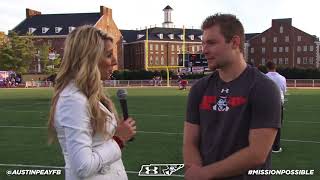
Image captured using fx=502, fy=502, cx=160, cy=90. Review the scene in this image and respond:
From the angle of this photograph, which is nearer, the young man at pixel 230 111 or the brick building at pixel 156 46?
the young man at pixel 230 111

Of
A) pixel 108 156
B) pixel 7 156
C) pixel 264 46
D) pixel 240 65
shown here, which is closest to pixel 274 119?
pixel 240 65

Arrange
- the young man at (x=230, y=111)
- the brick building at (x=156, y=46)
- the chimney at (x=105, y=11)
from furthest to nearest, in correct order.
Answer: the brick building at (x=156, y=46)
the chimney at (x=105, y=11)
the young man at (x=230, y=111)

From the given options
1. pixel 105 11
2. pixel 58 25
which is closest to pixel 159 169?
pixel 105 11

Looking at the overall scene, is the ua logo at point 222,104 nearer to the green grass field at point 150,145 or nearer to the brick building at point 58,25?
the green grass field at point 150,145

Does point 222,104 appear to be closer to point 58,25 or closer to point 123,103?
point 123,103

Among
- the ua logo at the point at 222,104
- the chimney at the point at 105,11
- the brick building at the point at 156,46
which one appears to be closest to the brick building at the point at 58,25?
the chimney at the point at 105,11

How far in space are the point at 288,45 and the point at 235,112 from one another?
109m

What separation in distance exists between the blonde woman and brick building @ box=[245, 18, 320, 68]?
107 metres

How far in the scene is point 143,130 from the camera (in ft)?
51.2

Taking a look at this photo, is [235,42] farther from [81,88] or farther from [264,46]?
[264,46]

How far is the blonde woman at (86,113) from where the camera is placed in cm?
297

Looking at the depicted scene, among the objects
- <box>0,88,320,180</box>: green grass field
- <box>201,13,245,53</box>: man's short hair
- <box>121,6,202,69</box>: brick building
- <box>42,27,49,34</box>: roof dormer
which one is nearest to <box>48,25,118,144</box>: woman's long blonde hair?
<box>201,13,245,53</box>: man's short hair

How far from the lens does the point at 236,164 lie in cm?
306

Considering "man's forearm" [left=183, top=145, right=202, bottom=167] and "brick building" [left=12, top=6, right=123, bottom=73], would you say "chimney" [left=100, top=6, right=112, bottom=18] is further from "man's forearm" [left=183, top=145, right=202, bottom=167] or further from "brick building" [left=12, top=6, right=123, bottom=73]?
"man's forearm" [left=183, top=145, right=202, bottom=167]
